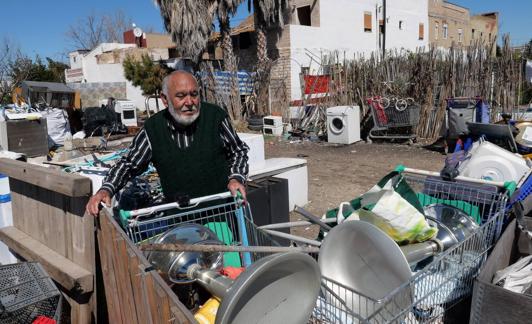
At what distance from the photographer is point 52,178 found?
2479mm

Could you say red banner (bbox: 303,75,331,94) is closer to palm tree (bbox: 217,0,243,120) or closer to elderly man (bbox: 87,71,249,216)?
palm tree (bbox: 217,0,243,120)

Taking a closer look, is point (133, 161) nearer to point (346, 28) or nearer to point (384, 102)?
point (384, 102)

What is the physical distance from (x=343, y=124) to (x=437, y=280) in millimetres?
8825

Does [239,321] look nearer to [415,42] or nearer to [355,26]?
[355,26]

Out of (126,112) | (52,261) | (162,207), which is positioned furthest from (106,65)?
(162,207)

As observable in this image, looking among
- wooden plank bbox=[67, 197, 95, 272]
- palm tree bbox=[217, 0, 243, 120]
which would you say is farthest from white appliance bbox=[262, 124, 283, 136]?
wooden plank bbox=[67, 197, 95, 272]

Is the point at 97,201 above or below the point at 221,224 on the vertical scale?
above

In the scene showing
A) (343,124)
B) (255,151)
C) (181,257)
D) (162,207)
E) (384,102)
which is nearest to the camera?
(181,257)

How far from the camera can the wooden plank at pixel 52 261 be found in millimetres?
2412

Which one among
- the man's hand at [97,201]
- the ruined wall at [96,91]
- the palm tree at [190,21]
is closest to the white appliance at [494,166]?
the man's hand at [97,201]

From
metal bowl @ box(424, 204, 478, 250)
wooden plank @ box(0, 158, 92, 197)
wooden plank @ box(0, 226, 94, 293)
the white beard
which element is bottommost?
wooden plank @ box(0, 226, 94, 293)

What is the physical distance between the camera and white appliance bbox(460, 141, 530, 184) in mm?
3133

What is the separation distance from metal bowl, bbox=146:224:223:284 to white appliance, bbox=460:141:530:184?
2219mm

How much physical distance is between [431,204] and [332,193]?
341 cm
